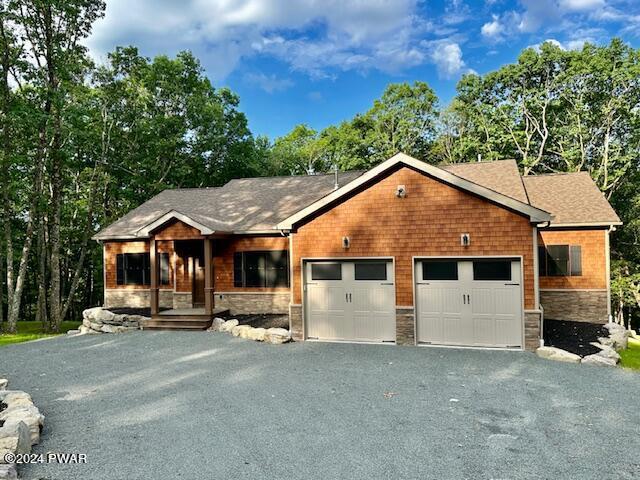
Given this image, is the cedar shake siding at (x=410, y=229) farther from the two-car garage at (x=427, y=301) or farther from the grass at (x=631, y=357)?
the grass at (x=631, y=357)

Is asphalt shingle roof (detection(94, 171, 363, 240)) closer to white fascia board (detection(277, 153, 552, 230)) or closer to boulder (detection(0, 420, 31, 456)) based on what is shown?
white fascia board (detection(277, 153, 552, 230))

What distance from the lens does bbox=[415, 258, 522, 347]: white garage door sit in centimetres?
919

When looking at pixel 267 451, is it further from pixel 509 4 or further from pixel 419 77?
pixel 419 77

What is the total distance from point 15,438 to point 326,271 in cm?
736

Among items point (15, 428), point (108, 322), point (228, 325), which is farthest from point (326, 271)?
point (108, 322)

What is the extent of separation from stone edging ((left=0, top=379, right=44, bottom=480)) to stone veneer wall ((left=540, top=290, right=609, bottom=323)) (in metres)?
13.5

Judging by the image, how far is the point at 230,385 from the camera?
→ 6.98 metres

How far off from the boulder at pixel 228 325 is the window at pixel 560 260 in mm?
10071

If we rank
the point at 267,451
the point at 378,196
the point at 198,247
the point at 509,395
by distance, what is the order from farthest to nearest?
the point at 198,247 → the point at 378,196 → the point at 509,395 → the point at 267,451

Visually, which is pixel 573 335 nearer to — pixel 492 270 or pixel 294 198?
pixel 492 270

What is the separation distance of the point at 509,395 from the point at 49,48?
18.9 metres

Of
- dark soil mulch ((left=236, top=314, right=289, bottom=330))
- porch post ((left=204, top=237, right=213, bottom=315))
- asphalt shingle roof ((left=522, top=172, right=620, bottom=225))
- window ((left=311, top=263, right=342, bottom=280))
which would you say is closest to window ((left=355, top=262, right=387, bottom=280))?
window ((left=311, top=263, right=342, bottom=280))

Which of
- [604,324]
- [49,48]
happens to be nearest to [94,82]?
[49,48]

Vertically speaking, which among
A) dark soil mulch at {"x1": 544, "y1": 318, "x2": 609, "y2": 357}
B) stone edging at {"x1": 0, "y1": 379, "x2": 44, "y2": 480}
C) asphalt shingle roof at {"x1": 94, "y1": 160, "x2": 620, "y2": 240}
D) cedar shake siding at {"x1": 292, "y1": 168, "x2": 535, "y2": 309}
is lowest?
dark soil mulch at {"x1": 544, "y1": 318, "x2": 609, "y2": 357}
